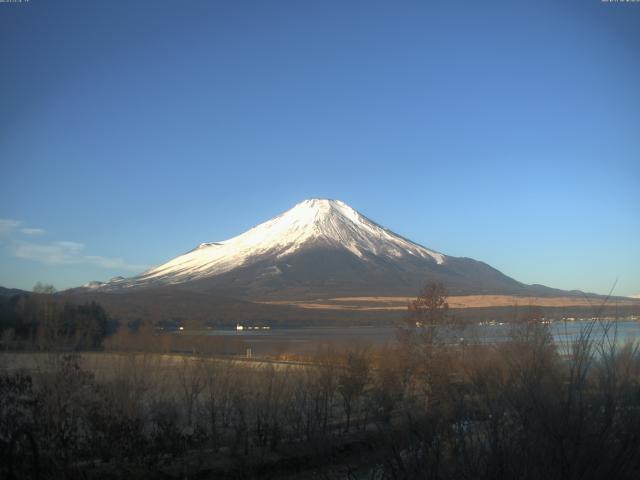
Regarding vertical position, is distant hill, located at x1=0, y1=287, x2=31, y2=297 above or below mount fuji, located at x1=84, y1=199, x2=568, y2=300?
below

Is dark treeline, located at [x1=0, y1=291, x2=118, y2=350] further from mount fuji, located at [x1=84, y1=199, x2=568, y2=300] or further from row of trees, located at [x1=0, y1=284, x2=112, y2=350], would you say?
mount fuji, located at [x1=84, y1=199, x2=568, y2=300]

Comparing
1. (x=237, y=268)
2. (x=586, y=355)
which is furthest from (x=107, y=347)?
(x=237, y=268)

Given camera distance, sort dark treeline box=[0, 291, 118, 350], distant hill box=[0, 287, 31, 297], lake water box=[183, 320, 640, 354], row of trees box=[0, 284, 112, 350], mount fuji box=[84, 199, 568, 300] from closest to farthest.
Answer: lake water box=[183, 320, 640, 354], dark treeline box=[0, 291, 118, 350], row of trees box=[0, 284, 112, 350], distant hill box=[0, 287, 31, 297], mount fuji box=[84, 199, 568, 300]

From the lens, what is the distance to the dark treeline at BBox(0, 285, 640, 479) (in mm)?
5043

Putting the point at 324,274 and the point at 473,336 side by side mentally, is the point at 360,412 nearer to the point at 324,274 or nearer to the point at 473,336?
the point at 473,336

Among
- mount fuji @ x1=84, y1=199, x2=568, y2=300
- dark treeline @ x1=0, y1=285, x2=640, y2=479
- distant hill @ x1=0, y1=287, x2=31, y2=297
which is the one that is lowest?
dark treeline @ x1=0, y1=285, x2=640, y2=479

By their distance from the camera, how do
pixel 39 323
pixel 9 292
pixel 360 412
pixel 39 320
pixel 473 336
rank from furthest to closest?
pixel 9 292 → pixel 39 320 → pixel 39 323 → pixel 473 336 → pixel 360 412

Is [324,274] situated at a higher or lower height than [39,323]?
higher

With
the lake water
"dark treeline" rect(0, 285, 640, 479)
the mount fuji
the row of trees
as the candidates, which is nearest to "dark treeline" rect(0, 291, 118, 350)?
the row of trees

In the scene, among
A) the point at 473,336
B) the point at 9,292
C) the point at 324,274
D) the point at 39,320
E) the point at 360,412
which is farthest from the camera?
the point at 324,274

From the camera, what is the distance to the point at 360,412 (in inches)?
802

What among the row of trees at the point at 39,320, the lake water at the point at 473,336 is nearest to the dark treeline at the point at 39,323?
the row of trees at the point at 39,320

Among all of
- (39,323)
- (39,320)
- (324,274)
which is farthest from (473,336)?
(324,274)

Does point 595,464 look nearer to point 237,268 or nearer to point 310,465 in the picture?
point 310,465
